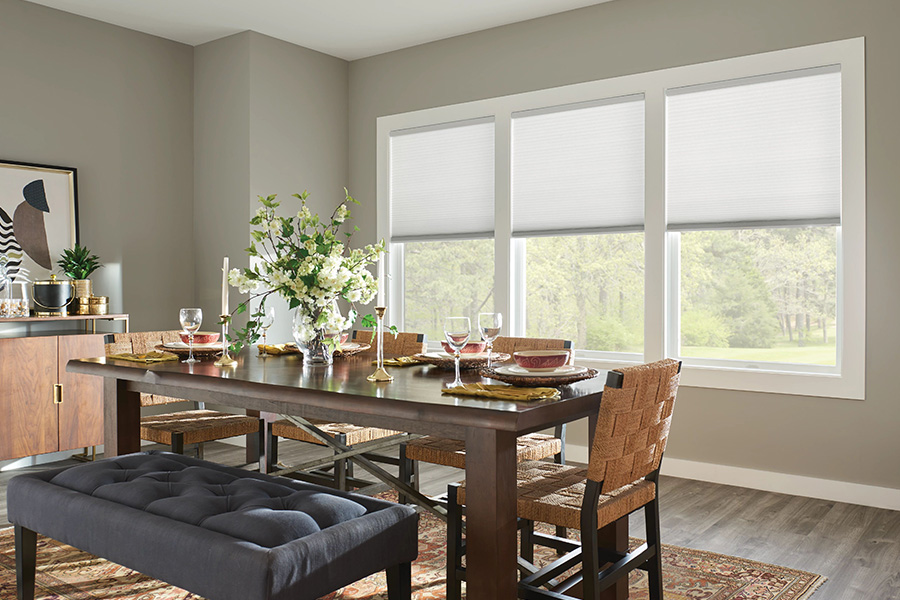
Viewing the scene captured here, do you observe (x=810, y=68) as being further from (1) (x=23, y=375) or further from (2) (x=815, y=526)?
(1) (x=23, y=375)

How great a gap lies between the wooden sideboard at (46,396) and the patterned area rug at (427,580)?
4.32ft

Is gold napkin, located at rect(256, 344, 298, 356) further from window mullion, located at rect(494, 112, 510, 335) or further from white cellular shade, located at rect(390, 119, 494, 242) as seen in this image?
white cellular shade, located at rect(390, 119, 494, 242)

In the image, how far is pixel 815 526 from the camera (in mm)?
3537

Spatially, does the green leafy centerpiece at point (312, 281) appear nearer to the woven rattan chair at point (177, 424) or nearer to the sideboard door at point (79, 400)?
the woven rattan chair at point (177, 424)

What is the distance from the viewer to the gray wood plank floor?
9.54 feet

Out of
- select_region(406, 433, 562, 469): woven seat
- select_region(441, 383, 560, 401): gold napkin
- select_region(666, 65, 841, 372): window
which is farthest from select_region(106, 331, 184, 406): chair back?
select_region(666, 65, 841, 372): window

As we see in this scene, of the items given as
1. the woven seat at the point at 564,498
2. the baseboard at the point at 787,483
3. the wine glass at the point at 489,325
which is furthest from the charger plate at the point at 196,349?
the baseboard at the point at 787,483

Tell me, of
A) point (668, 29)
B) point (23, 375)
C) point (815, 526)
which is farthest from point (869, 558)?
point (23, 375)

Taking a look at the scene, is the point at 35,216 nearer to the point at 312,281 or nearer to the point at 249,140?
the point at 249,140

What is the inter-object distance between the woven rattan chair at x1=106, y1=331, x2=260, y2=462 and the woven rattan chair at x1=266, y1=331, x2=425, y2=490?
0.63 feet

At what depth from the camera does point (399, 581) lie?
2188 mm

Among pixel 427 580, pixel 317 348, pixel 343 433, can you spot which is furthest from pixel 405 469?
pixel 317 348

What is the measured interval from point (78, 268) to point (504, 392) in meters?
3.63

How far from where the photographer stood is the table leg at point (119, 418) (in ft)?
9.78
